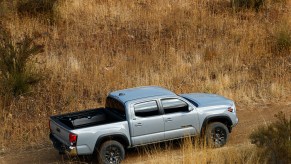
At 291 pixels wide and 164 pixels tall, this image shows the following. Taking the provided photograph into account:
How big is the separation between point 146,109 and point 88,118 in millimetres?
1412

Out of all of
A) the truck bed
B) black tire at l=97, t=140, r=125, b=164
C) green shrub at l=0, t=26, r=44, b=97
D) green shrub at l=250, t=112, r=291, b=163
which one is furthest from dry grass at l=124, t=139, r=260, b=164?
green shrub at l=0, t=26, r=44, b=97

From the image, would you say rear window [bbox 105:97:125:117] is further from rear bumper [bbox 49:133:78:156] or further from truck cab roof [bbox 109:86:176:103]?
rear bumper [bbox 49:133:78:156]

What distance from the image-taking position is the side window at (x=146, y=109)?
11594 mm

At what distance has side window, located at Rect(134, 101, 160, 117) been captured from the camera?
38.0 feet

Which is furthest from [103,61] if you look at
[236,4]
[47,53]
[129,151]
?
[236,4]

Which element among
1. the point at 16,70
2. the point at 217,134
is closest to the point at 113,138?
the point at 217,134

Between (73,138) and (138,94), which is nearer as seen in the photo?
(73,138)

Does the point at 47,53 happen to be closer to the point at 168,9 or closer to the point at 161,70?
the point at 161,70

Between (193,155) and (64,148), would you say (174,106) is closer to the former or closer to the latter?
(193,155)

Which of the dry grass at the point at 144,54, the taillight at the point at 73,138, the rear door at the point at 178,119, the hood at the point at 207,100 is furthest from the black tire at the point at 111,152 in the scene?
the dry grass at the point at 144,54

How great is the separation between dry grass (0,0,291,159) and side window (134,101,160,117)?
318 cm

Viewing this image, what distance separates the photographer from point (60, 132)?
37.2 feet

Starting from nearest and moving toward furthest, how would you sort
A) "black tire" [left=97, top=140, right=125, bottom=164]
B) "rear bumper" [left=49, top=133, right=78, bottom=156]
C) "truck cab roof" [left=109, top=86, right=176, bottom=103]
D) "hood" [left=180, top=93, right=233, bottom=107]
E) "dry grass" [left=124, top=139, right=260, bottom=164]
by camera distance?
"dry grass" [left=124, top=139, right=260, bottom=164]
"rear bumper" [left=49, top=133, right=78, bottom=156]
"black tire" [left=97, top=140, right=125, bottom=164]
"truck cab roof" [left=109, top=86, right=176, bottom=103]
"hood" [left=180, top=93, right=233, bottom=107]

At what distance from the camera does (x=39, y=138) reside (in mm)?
13508
